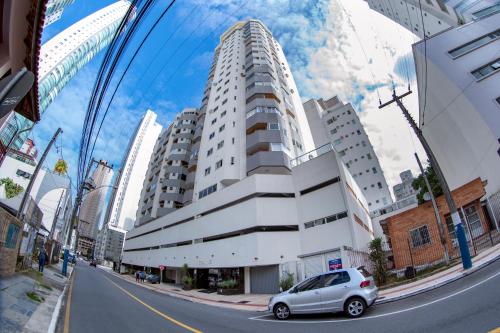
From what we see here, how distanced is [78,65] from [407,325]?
265 ft

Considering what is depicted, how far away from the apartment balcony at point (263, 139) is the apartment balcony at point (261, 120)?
199 centimetres

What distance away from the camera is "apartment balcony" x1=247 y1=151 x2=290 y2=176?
2898 centimetres

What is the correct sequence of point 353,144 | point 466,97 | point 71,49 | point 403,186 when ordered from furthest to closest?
point 403,186
point 353,144
point 71,49
point 466,97

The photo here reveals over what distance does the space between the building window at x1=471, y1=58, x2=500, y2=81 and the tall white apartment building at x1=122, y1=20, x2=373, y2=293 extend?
46.8ft

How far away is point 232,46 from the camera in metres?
54.2

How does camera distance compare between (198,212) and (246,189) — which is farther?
(198,212)

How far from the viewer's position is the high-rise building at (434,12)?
110ft

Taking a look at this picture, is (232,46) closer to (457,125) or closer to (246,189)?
(246,189)

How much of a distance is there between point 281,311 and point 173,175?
44.6m

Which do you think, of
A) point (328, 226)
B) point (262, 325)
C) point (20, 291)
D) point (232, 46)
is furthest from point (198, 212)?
point (232, 46)

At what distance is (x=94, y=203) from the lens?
76625mm

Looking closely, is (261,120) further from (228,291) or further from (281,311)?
(281,311)

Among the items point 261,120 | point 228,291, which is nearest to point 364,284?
point 228,291

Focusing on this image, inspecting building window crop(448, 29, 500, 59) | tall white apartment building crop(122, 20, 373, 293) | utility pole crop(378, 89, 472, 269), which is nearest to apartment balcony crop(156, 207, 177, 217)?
tall white apartment building crop(122, 20, 373, 293)
